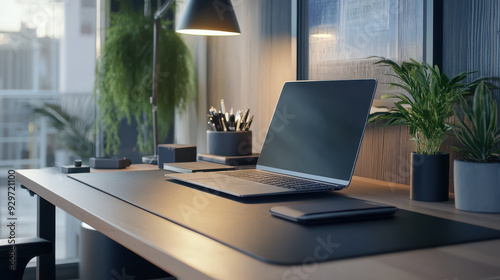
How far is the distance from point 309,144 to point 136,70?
132 cm

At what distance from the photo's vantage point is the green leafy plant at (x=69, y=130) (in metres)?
2.56

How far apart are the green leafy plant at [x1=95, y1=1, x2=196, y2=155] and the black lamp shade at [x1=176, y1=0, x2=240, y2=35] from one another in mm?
671

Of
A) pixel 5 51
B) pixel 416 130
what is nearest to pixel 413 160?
pixel 416 130

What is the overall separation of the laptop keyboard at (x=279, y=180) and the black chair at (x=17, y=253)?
0.44 meters

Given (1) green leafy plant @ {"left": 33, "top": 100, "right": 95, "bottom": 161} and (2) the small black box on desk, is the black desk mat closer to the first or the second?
(2) the small black box on desk

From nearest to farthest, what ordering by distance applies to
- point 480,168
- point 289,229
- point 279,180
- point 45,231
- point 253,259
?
point 253,259 < point 289,229 < point 480,168 < point 279,180 < point 45,231

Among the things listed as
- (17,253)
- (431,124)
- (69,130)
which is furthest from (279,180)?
(69,130)

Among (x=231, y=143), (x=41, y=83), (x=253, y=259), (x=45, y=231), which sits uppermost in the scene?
(x=41, y=83)

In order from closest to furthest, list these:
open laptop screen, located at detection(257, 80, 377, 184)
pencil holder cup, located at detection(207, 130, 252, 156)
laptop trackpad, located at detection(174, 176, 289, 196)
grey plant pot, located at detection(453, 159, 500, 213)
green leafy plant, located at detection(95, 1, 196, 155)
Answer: grey plant pot, located at detection(453, 159, 500, 213)
laptop trackpad, located at detection(174, 176, 289, 196)
open laptop screen, located at detection(257, 80, 377, 184)
pencil holder cup, located at detection(207, 130, 252, 156)
green leafy plant, located at detection(95, 1, 196, 155)

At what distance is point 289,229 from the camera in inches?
31.2

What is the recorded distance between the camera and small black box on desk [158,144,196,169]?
→ 1.69 meters

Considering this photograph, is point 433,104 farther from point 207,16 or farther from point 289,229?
point 207,16

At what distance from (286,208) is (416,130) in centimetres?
39

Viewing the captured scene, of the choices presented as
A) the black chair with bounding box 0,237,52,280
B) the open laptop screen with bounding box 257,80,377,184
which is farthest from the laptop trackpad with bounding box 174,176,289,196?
the black chair with bounding box 0,237,52,280
